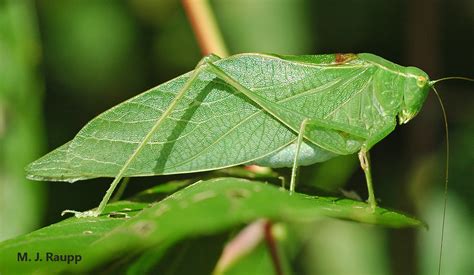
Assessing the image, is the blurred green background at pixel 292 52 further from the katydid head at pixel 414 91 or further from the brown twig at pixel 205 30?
the brown twig at pixel 205 30

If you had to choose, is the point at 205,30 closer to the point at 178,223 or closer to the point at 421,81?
the point at 421,81

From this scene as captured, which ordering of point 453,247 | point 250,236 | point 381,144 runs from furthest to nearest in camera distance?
1. point 381,144
2. point 453,247
3. point 250,236

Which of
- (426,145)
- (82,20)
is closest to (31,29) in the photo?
(82,20)

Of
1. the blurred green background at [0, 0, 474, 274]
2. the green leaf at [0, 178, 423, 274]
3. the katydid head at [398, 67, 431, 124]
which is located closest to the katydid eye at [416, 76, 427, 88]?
the katydid head at [398, 67, 431, 124]

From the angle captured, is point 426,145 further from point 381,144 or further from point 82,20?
point 82,20

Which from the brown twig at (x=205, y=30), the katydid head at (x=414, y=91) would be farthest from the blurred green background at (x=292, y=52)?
the brown twig at (x=205, y=30)

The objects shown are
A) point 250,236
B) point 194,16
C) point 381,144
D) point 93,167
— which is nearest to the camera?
point 250,236

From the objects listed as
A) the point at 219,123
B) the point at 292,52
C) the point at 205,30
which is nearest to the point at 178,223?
the point at 219,123
